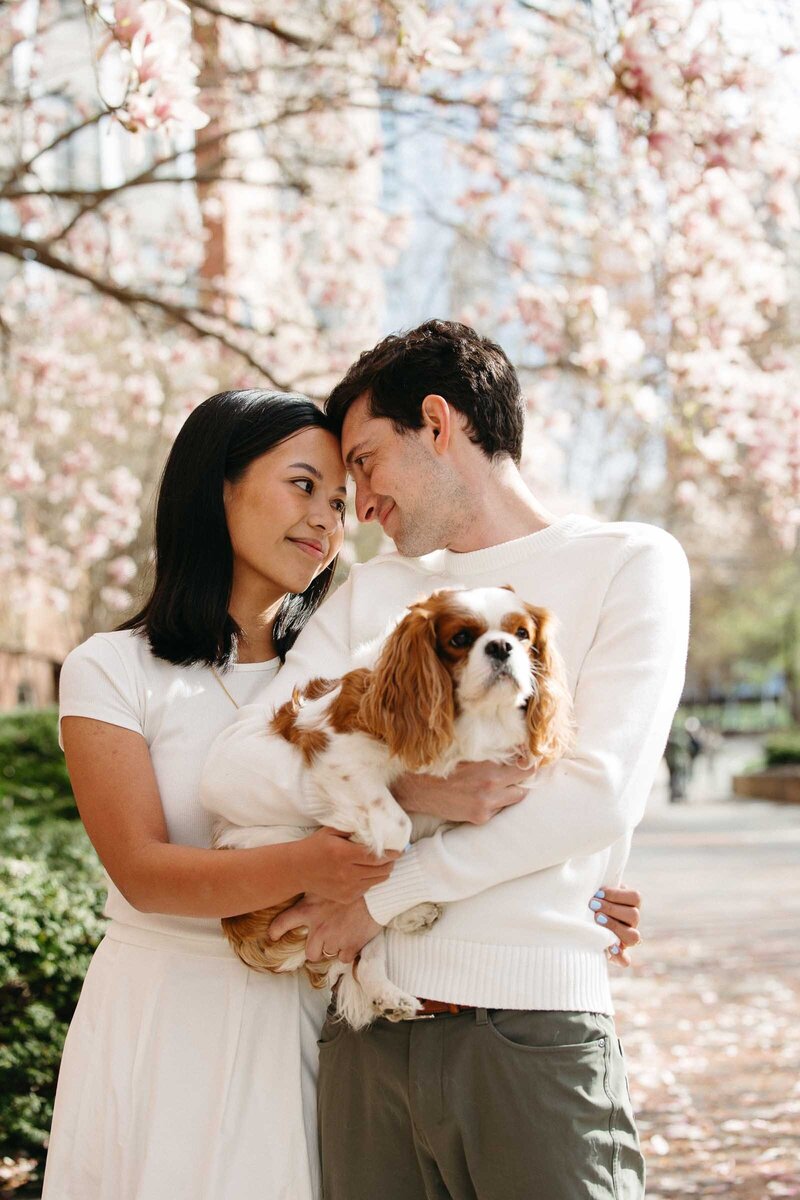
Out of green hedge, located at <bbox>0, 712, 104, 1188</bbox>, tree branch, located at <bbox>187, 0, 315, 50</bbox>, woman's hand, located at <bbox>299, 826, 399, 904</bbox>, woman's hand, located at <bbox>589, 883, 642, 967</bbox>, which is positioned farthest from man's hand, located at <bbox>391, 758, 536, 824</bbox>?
tree branch, located at <bbox>187, 0, 315, 50</bbox>

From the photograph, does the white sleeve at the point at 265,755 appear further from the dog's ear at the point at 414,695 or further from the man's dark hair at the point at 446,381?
the man's dark hair at the point at 446,381

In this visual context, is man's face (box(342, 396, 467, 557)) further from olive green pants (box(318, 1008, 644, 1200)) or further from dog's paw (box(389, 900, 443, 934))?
olive green pants (box(318, 1008, 644, 1200))

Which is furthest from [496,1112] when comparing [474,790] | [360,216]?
[360,216]

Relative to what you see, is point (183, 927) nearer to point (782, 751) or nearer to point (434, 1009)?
point (434, 1009)

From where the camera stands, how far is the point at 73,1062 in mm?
2713

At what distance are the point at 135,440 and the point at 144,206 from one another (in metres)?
6.89

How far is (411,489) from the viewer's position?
111 inches

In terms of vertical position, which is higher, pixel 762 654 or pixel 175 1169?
pixel 175 1169

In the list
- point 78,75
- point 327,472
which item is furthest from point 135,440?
point 327,472

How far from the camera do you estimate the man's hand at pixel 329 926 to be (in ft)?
7.91

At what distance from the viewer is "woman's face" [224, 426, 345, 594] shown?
296cm

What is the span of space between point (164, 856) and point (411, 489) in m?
0.99

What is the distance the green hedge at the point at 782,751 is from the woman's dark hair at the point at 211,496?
86.1 feet

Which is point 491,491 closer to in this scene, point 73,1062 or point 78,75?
point 73,1062
